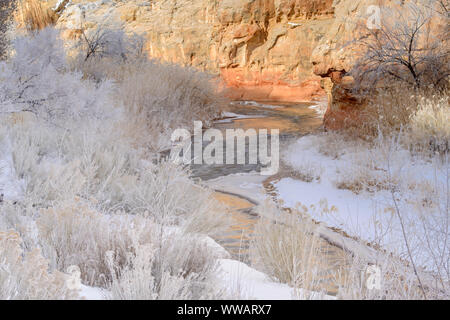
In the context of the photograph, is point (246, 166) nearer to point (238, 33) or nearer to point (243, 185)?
point (243, 185)

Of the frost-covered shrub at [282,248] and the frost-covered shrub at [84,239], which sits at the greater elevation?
the frost-covered shrub at [84,239]

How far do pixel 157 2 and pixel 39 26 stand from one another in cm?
1023

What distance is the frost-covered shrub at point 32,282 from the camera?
6.34 feet

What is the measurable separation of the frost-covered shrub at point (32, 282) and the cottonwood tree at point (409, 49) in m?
7.54

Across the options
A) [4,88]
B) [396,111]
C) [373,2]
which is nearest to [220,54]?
[373,2]

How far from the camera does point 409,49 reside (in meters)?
8.23

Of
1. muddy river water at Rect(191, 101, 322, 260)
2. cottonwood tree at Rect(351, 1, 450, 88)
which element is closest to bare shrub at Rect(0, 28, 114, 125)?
muddy river water at Rect(191, 101, 322, 260)

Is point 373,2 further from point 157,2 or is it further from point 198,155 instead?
point 157,2

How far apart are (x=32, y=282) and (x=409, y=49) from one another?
25.7 ft

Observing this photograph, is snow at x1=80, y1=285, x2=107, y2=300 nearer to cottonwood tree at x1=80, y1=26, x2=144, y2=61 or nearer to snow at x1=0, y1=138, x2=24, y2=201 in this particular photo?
snow at x1=0, y1=138, x2=24, y2=201

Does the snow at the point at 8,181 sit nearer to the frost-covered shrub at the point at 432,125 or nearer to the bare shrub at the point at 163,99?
the bare shrub at the point at 163,99

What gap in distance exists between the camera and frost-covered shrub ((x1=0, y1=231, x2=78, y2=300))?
1933 mm

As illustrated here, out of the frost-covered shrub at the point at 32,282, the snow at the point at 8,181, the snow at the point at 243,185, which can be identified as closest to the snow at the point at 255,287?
the frost-covered shrub at the point at 32,282

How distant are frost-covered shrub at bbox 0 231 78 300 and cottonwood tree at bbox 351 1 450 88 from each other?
7.54m
